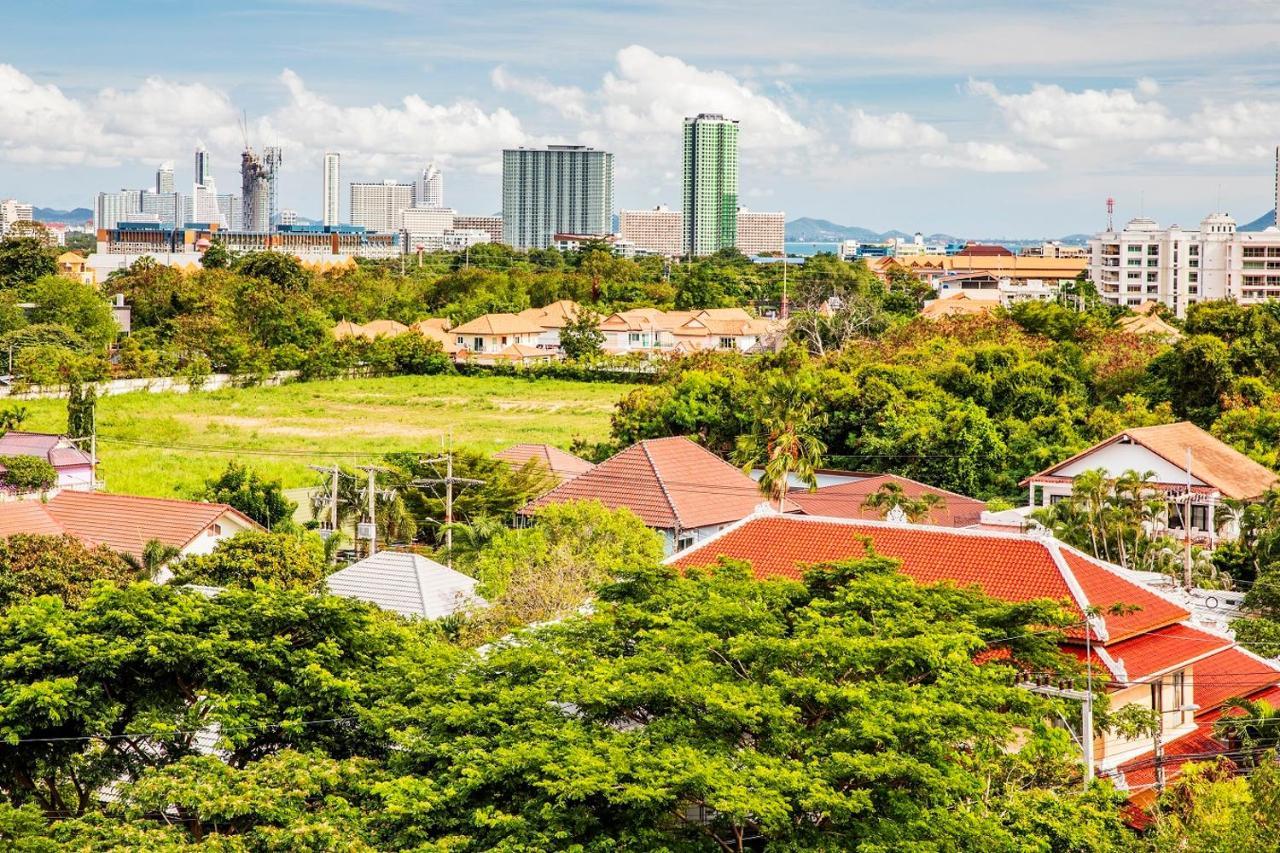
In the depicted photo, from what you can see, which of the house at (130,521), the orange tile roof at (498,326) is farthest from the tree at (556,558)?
the orange tile roof at (498,326)

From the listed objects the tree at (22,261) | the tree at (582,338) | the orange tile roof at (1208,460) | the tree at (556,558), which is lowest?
the tree at (556,558)

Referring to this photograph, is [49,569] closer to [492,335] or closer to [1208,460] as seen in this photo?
[1208,460]

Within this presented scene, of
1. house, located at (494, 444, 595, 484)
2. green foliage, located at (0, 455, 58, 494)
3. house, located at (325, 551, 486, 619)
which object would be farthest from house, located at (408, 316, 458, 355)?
house, located at (325, 551, 486, 619)

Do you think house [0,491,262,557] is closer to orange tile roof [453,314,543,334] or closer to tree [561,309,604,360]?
tree [561,309,604,360]

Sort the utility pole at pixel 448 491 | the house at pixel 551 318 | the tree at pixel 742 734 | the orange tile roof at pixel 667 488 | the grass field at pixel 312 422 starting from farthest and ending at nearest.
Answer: the house at pixel 551 318
the grass field at pixel 312 422
the orange tile roof at pixel 667 488
the utility pole at pixel 448 491
the tree at pixel 742 734

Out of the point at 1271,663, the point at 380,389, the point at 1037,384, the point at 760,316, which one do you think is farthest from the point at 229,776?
the point at 760,316

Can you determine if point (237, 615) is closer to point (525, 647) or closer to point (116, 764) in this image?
point (116, 764)

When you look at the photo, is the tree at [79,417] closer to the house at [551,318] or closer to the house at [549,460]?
the house at [549,460]
